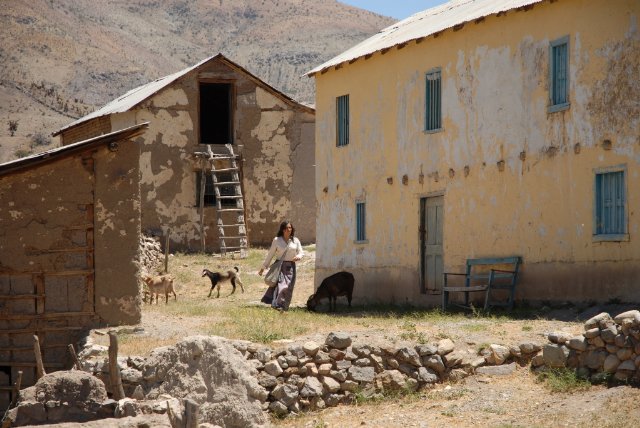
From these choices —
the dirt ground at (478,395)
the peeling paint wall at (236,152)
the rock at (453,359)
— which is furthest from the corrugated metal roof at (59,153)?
the peeling paint wall at (236,152)

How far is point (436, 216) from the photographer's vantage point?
21.8 metres

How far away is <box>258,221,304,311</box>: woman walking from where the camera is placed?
66.8ft

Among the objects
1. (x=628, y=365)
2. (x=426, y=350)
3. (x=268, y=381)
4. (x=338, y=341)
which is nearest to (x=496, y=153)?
(x=426, y=350)

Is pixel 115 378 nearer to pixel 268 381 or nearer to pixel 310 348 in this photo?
pixel 268 381

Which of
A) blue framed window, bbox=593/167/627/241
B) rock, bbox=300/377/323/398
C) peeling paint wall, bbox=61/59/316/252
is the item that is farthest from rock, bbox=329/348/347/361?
peeling paint wall, bbox=61/59/316/252

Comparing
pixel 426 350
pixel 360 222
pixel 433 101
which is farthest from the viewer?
Answer: pixel 360 222

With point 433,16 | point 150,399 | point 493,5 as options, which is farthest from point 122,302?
point 433,16

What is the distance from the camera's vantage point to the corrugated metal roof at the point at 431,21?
66.4 feet

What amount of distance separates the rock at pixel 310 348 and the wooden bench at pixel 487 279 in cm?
471

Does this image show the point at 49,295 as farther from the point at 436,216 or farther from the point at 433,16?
the point at 433,16

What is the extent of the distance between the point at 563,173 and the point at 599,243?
1.38m

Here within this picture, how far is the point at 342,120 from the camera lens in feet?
82.4

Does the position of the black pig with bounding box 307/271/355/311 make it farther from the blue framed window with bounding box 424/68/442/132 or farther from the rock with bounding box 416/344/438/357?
the rock with bounding box 416/344/438/357

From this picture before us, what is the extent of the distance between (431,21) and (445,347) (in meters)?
10.2
